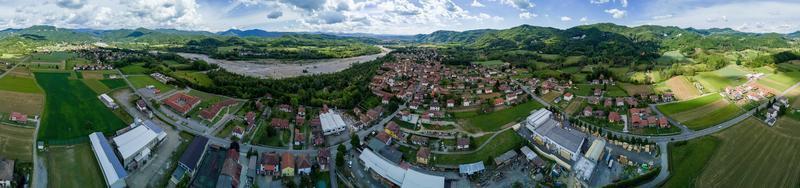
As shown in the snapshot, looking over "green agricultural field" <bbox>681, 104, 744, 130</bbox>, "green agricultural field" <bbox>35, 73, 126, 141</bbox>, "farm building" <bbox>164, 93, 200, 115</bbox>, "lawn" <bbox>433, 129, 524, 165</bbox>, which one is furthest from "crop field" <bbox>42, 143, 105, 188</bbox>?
"green agricultural field" <bbox>681, 104, 744, 130</bbox>

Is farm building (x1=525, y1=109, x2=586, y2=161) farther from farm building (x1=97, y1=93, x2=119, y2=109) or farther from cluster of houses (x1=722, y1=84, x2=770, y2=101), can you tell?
farm building (x1=97, y1=93, x2=119, y2=109)

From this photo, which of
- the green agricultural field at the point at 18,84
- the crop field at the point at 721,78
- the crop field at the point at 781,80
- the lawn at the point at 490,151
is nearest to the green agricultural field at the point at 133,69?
the green agricultural field at the point at 18,84

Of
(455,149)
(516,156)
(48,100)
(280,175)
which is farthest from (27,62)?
(516,156)

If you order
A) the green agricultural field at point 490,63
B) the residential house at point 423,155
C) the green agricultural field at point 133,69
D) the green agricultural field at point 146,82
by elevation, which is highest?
the green agricultural field at point 490,63

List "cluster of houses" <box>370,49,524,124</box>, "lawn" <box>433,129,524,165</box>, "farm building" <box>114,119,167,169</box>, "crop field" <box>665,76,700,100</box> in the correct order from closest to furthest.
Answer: "farm building" <box>114,119,167,169</box>, "lawn" <box>433,129,524,165</box>, "cluster of houses" <box>370,49,524,124</box>, "crop field" <box>665,76,700,100</box>

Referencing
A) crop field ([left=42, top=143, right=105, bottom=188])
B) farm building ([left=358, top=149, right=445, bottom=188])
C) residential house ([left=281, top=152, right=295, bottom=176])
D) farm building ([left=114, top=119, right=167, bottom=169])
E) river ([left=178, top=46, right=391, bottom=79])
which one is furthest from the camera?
river ([left=178, top=46, right=391, bottom=79])

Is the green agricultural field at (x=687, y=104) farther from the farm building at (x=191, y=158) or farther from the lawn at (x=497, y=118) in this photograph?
the farm building at (x=191, y=158)
